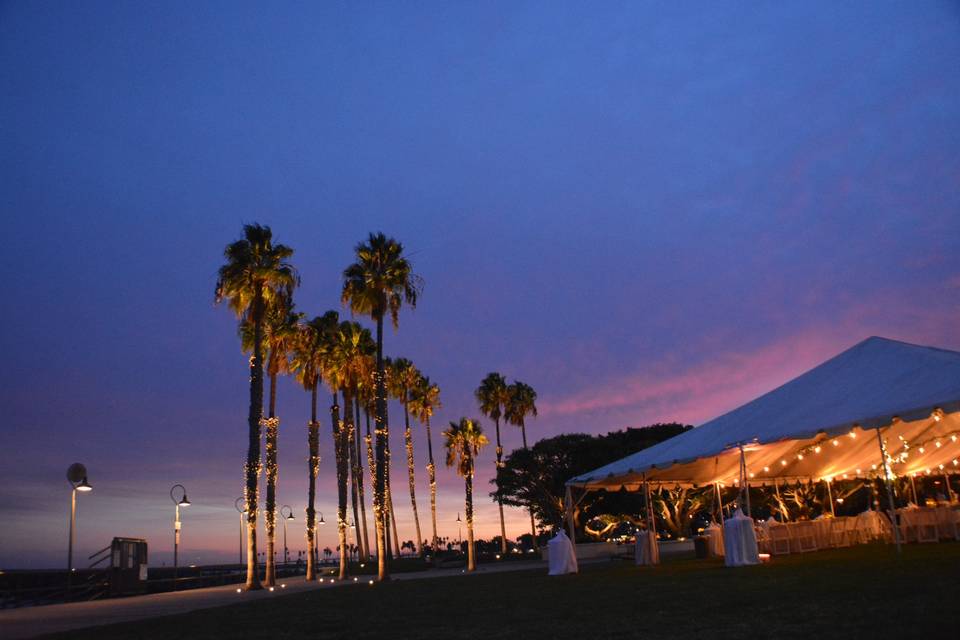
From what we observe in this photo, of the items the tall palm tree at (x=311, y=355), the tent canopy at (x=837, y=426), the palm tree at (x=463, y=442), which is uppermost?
the tall palm tree at (x=311, y=355)

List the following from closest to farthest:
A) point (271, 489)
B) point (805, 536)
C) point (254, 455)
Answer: point (805, 536) < point (254, 455) < point (271, 489)

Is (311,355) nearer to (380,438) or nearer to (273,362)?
(273,362)

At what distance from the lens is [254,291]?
2548 centimetres

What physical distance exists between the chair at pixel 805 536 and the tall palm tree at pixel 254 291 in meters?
16.6

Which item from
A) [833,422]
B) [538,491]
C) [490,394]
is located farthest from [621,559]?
[490,394]

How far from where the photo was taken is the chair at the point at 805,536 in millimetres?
20220

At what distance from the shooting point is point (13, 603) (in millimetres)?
23344

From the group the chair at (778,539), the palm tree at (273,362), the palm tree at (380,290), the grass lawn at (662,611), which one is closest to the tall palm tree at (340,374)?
the palm tree at (273,362)

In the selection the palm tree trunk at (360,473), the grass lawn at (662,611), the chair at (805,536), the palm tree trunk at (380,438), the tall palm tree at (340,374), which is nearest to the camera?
the grass lawn at (662,611)

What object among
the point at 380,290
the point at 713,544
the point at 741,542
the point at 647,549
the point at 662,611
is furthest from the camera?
the point at 380,290

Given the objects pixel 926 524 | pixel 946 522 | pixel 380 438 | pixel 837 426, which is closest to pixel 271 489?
pixel 380 438

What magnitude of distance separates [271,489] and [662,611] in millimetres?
20898

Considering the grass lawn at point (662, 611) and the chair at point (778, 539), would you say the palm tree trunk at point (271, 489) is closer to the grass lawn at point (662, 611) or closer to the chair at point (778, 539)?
the grass lawn at point (662, 611)

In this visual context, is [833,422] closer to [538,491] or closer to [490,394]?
[538,491]
